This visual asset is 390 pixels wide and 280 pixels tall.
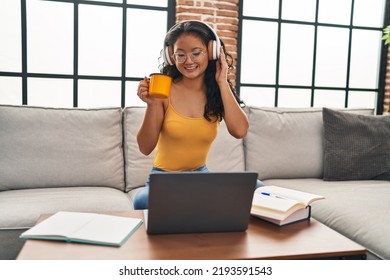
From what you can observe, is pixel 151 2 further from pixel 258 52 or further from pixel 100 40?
pixel 258 52

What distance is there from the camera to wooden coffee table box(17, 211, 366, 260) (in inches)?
36.8

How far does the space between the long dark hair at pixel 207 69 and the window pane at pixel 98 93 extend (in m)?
1.36

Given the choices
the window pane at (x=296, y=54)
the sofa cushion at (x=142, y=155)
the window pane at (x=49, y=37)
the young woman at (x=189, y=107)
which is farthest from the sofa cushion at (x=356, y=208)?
the window pane at (x=49, y=37)

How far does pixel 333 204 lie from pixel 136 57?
195 cm

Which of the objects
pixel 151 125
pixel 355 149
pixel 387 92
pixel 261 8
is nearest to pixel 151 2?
pixel 261 8

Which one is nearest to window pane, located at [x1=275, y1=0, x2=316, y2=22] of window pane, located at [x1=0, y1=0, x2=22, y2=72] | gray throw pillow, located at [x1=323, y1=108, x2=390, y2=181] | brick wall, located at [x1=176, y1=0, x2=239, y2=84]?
brick wall, located at [x1=176, y1=0, x2=239, y2=84]

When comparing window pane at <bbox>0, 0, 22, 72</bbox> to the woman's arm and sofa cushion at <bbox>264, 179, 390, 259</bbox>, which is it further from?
sofa cushion at <bbox>264, 179, 390, 259</bbox>

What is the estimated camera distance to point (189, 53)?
156 cm

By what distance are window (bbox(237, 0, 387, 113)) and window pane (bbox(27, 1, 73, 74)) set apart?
1.42m

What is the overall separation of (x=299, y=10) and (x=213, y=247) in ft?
10.0

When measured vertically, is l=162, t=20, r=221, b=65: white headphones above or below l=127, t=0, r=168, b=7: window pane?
below

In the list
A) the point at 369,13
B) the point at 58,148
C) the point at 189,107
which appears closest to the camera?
the point at 189,107
